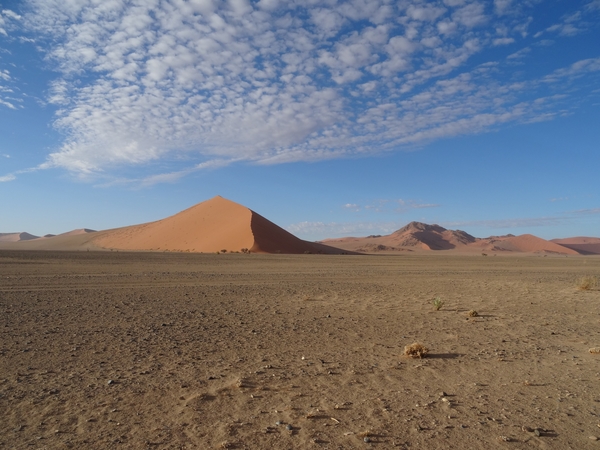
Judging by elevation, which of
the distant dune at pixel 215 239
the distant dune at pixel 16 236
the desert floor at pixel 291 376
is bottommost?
the desert floor at pixel 291 376

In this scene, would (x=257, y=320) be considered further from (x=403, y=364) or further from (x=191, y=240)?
(x=191, y=240)

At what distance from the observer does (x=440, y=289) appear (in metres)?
17.7

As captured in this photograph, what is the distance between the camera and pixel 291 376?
6273mm

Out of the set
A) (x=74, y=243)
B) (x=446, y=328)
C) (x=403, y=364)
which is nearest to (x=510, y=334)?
(x=446, y=328)

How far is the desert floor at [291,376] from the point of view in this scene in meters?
4.49

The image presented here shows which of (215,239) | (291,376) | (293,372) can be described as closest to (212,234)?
(215,239)

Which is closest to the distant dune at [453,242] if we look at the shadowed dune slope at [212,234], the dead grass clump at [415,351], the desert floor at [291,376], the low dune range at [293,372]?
the shadowed dune slope at [212,234]

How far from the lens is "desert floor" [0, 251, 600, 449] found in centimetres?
449

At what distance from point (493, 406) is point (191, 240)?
64.7m

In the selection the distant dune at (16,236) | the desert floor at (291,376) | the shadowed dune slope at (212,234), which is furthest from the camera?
the distant dune at (16,236)

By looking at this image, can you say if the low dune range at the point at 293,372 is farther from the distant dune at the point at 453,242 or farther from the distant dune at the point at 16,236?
the distant dune at the point at 16,236

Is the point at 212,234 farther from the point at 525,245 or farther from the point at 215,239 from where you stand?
the point at 525,245

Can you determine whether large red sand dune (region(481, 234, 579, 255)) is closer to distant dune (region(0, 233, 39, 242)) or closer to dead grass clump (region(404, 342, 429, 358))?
dead grass clump (region(404, 342, 429, 358))

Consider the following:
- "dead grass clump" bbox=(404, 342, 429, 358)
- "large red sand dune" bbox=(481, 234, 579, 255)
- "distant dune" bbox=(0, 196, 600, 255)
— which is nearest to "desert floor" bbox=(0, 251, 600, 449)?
"dead grass clump" bbox=(404, 342, 429, 358)
